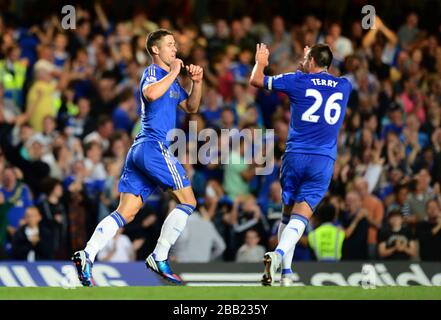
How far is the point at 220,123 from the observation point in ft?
57.3

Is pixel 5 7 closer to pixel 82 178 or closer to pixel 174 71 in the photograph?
pixel 82 178

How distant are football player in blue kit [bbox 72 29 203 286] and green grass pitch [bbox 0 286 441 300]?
18.3 inches

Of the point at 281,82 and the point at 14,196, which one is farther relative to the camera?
the point at 14,196

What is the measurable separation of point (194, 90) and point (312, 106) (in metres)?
1.19

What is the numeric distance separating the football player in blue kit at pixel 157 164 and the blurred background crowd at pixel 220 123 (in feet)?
14.1

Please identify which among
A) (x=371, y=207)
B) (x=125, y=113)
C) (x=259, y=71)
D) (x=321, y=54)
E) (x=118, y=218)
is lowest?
(x=371, y=207)

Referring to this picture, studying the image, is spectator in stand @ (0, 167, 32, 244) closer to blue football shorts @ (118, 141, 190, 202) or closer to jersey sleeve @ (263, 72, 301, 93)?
blue football shorts @ (118, 141, 190, 202)

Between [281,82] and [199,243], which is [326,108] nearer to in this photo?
[281,82]

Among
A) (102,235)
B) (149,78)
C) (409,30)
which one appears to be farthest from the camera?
(409,30)

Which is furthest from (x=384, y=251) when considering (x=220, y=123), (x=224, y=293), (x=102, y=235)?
(x=102, y=235)

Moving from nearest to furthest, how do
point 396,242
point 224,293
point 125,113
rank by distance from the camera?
point 224,293
point 396,242
point 125,113

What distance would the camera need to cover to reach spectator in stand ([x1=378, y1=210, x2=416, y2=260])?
1564 centimetres

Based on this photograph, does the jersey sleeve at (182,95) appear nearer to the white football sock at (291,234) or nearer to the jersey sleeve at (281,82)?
the jersey sleeve at (281,82)
